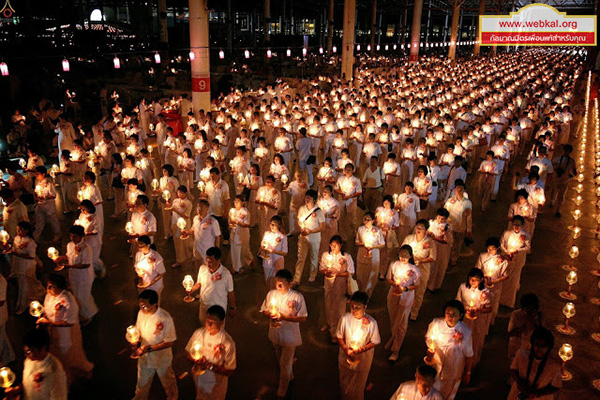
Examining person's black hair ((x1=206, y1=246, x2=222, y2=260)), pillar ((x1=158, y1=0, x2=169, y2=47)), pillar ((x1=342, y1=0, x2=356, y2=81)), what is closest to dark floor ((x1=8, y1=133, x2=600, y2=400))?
person's black hair ((x1=206, y1=246, x2=222, y2=260))

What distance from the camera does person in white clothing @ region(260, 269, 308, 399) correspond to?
5.30 metres

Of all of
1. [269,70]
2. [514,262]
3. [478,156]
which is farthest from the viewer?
[269,70]

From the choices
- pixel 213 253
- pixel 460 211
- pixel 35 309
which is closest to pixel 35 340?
pixel 35 309

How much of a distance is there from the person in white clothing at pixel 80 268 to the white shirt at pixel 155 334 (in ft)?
6.07

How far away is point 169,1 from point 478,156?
1288 inches

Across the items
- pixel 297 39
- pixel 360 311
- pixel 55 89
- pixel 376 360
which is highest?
pixel 297 39

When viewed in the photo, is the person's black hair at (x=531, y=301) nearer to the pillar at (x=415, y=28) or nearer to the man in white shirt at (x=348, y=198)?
the man in white shirt at (x=348, y=198)

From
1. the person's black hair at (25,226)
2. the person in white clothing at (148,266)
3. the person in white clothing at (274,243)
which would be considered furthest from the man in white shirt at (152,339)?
→ the person's black hair at (25,226)

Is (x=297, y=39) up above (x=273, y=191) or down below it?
above

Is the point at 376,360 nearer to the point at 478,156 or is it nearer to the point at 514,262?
the point at 514,262

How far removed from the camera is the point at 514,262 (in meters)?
7.36

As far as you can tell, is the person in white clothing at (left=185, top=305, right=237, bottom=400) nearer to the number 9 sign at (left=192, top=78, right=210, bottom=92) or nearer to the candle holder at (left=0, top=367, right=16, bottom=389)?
the candle holder at (left=0, top=367, right=16, bottom=389)

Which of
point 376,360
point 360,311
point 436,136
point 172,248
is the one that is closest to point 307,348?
point 376,360

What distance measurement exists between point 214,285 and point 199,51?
Answer: 12738 mm
